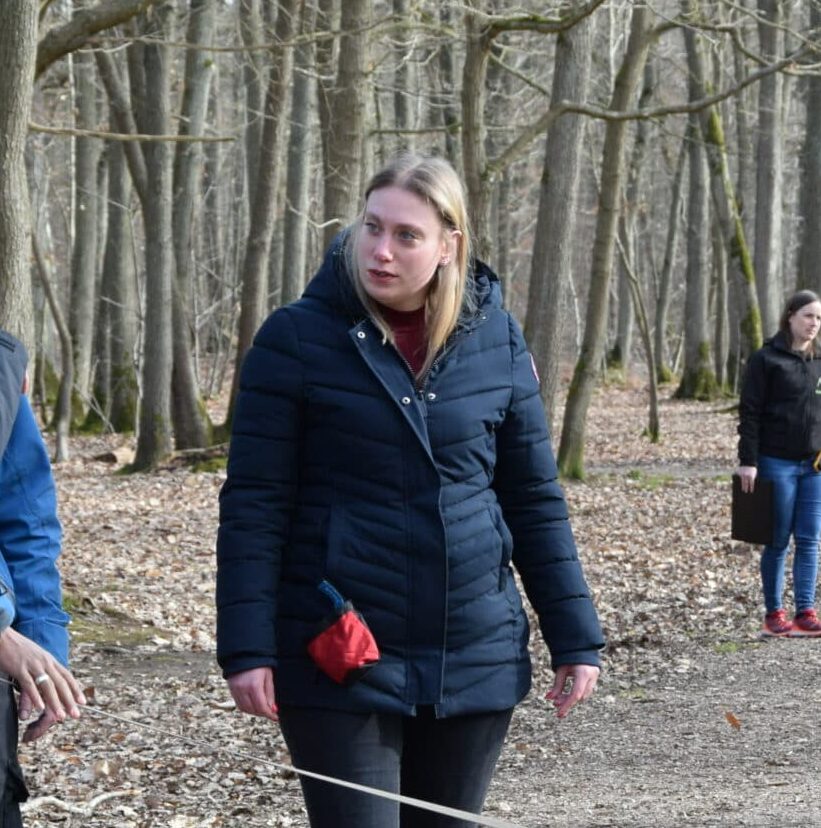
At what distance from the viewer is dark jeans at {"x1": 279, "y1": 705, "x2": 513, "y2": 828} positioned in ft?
9.93

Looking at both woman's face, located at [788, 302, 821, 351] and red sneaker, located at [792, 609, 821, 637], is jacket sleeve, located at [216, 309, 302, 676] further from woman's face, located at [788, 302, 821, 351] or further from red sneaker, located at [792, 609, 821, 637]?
red sneaker, located at [792, 609, 821, 637]

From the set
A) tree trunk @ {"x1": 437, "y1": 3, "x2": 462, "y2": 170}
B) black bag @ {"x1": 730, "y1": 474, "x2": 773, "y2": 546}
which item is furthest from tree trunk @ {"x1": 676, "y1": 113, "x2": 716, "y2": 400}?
black bag @ {"x1": 730, "y1": 474, "x2": 773, "y2": 546}

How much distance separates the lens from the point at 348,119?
14.3 meters

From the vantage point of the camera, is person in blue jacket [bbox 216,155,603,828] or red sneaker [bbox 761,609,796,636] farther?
red sneaker [bbox 761,609,796,636]

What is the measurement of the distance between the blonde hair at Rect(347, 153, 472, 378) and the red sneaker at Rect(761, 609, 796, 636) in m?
6.65

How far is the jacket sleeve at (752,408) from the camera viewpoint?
9.02m

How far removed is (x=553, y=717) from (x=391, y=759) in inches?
200

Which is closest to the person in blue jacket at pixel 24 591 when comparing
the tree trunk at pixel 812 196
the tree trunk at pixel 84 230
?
the tree trunk at pixel 812 196

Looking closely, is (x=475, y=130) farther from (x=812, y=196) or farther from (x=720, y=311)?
(x=720, y=311)

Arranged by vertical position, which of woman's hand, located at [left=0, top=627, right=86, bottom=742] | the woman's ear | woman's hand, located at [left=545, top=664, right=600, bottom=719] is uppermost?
the woman's ear

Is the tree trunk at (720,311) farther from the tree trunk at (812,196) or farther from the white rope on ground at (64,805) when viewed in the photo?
the white rope on ground at (64,805)

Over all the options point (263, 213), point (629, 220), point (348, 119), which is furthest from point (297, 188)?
point (629, 220)

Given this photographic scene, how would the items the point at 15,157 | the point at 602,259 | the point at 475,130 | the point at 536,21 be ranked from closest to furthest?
the point at 15,157
the point at 536,21
the point at 475,130
the point at 602,259

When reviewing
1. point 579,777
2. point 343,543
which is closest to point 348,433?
point 343,543
